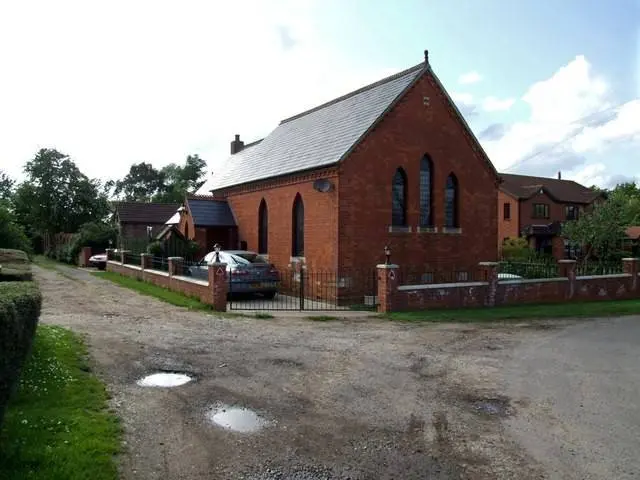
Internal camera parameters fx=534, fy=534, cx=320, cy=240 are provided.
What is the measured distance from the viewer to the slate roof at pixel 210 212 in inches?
1057

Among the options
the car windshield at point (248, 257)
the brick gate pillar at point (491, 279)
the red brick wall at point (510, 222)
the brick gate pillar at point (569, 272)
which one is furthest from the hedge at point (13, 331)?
the red brick wall at point (510, 222)

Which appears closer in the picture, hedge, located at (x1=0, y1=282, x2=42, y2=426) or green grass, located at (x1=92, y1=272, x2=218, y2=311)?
hedge, located at (x1=0, y1=282, x2=42, y2=426)

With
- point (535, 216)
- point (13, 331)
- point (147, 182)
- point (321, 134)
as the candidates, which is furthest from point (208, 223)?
point (147, 182)

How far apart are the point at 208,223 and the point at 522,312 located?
51.7 ft

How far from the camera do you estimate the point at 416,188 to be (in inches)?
856

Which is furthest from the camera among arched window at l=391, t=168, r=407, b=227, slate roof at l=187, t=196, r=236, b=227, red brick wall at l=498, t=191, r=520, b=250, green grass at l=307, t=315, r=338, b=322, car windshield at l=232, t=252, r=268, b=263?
red brick wall at l=498, t=191, r=520, b=250

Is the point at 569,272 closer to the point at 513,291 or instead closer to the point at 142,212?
the point at 513,291

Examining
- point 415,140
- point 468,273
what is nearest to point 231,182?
point 415,140

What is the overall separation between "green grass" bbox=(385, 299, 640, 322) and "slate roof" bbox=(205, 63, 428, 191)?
6.56m

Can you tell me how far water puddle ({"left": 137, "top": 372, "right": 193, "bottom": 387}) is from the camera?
25.7 feet

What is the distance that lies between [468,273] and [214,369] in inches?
645

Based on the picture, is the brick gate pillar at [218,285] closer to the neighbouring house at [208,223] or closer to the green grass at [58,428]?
the green grass at [58,428]

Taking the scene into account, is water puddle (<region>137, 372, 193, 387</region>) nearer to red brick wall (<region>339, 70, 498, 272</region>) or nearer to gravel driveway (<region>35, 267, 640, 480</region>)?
gravel driveway (<region>35, 267, 640, 480</region>)

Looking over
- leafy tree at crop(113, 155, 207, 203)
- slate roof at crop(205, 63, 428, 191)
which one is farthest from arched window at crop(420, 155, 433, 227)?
leafy tree at crop(113, 155, 207, 203)
